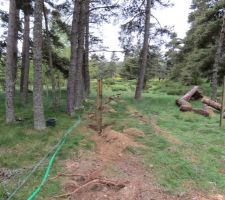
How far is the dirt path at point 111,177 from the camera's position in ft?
14.9

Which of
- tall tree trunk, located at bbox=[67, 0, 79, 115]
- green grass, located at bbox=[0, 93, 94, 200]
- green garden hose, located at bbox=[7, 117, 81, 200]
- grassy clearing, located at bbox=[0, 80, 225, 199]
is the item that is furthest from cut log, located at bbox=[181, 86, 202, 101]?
green garden hose, located at bbox=[7, 117, 81, 200]

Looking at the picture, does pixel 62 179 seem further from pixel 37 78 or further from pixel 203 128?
pixel 203 128

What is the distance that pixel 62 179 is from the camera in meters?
5.01

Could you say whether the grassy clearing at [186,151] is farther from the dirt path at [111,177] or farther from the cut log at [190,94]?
the cut log at [190,94]

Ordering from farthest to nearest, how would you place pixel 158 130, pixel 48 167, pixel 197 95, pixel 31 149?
pixel 197 95
pixel 158 130
pixel 31 149
pixel 48 167

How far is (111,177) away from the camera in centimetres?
514

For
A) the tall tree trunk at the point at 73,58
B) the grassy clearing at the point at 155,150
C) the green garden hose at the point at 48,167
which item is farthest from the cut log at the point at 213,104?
the green garden hose at the point at 48,167

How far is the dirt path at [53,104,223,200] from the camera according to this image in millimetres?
4551

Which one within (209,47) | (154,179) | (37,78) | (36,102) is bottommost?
(154,179)

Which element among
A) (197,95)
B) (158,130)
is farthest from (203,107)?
(158,130)

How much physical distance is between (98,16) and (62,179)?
35.0 ft

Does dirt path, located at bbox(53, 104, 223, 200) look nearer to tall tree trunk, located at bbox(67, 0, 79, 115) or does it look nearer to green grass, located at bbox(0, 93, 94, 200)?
green grass, located at bbox(0, 93, 94, 200)

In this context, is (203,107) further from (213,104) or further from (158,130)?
(158,130)

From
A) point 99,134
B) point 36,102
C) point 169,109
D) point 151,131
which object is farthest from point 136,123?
point 169,109
